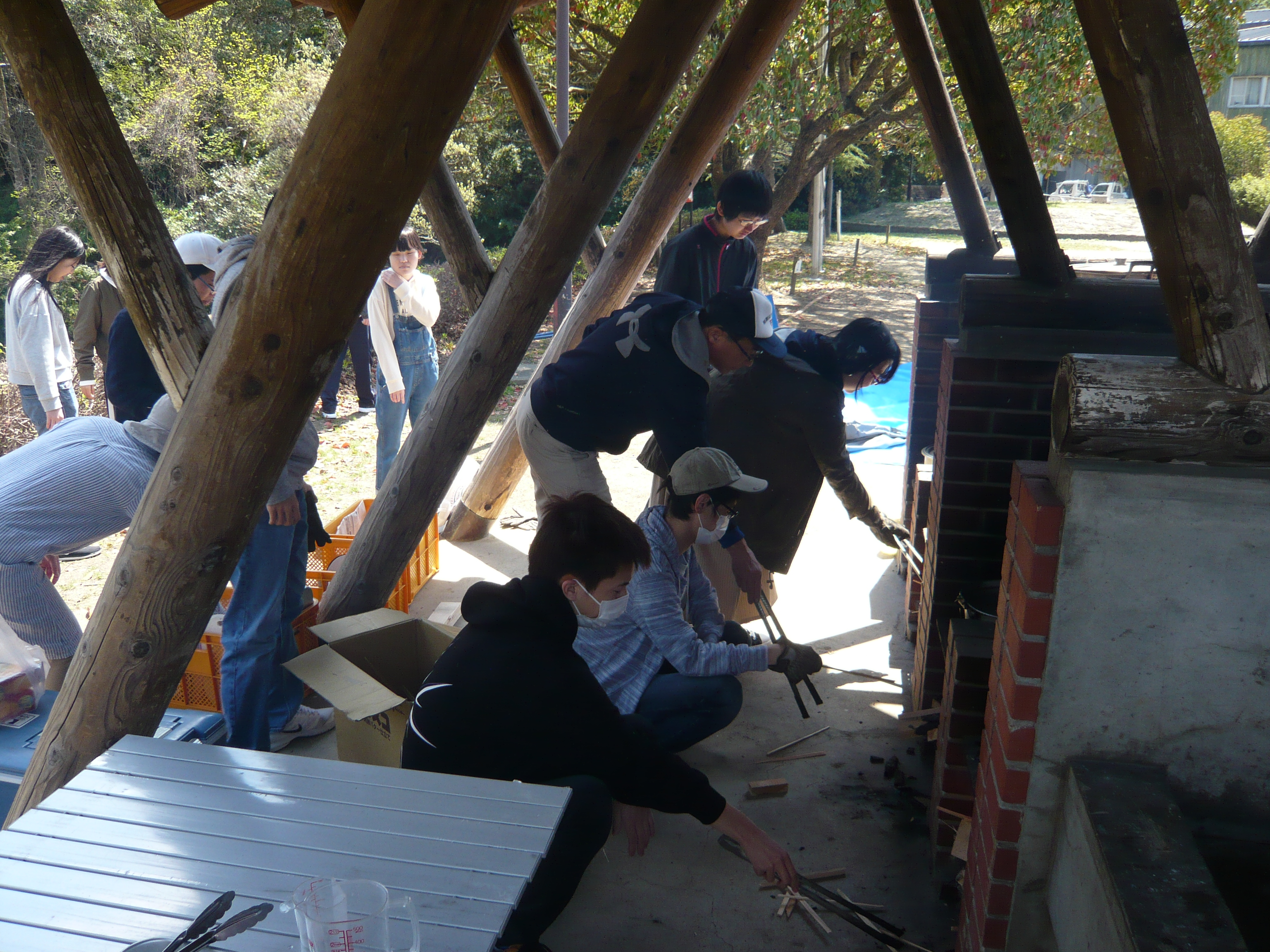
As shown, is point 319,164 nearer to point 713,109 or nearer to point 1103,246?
point 713,109

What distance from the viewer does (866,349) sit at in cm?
362

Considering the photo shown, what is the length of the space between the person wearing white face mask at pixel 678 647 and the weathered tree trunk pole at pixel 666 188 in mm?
1270

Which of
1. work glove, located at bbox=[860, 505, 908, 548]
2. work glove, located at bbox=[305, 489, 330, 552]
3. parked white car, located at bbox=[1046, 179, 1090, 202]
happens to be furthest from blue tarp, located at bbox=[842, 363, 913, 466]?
parked white car, located at bbox=[1046, 179, 1090, 202]

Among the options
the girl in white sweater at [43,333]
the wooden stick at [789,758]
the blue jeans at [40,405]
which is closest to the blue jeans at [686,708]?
the wooden stick at [789,758]

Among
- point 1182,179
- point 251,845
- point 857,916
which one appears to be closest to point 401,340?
point 857,916

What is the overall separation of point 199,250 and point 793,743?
2.94m

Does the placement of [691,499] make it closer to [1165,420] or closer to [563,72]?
[1165,420]

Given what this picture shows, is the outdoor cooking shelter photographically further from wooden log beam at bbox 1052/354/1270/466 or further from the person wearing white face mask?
the person wearing white face mask

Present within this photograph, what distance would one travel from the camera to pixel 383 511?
144 inches

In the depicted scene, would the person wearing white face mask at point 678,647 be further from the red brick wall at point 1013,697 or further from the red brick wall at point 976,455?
the red brick wall at point 1013,697

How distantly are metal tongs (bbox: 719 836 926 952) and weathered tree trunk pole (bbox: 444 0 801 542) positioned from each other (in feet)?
7.42

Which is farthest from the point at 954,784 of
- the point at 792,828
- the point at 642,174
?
the point at 642,174

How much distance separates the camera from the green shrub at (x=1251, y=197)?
17719 millimetres

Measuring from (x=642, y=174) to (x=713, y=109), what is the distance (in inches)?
523
